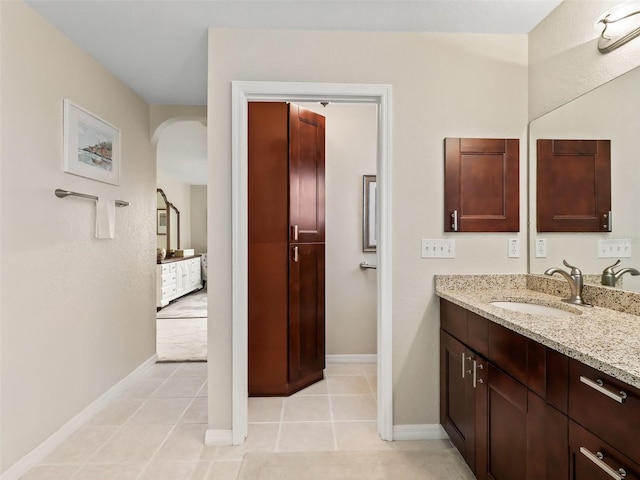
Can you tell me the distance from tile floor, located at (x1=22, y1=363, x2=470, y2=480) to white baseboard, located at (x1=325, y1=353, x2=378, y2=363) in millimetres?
394

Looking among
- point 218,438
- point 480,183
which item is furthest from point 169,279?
point 480,183

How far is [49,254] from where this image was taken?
82.0 inches

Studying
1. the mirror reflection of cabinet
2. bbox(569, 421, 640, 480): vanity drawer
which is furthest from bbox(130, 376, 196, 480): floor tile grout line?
the mirror reflection of cabinet

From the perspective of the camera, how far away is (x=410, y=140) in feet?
7.00

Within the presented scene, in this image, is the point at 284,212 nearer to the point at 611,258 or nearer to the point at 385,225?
the point at 385,225

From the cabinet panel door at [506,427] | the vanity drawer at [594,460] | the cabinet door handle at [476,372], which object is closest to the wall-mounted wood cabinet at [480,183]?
the cabinet door handle at [476,372]

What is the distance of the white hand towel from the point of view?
8.22 ft

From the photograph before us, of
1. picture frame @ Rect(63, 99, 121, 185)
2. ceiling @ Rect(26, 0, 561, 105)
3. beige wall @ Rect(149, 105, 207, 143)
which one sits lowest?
picture frame @ Rect(63, 99, 121, 185)

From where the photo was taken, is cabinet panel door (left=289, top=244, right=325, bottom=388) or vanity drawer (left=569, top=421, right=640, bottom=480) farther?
cabinet panel door (left=289, top=244, right=325, bottom=388)

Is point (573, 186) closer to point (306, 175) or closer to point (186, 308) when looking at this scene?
point (306, 175)

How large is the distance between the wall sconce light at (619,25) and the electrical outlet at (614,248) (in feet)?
2.88

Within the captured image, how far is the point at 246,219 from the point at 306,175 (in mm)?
959

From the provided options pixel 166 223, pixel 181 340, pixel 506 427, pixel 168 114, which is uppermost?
pixel 168 114

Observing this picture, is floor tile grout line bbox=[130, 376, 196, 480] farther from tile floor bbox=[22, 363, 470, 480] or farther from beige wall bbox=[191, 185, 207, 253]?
beige wall bbox=[191, 185, 207, 253]
